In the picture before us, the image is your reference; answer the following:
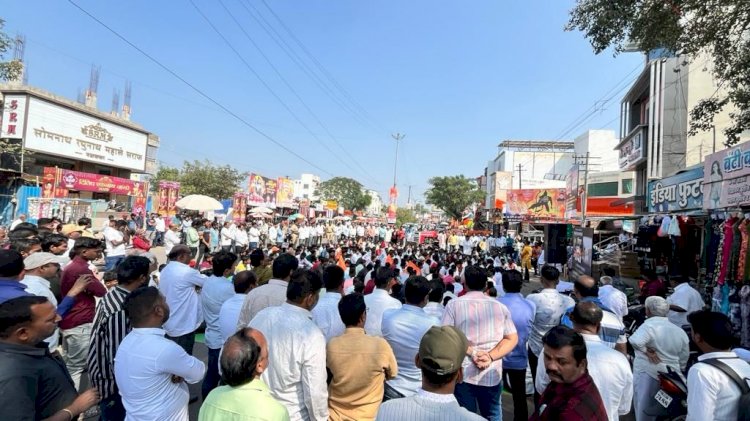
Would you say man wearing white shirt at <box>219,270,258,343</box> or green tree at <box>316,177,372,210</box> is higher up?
green tree at <box>316,177,372,210</box>

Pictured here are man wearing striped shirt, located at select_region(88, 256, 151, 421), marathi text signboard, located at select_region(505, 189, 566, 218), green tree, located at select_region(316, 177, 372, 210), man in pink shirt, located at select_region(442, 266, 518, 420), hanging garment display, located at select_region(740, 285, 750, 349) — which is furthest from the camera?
green tree, located at select_region(316, 177, 372, 210)

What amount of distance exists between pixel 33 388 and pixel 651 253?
13.4 m

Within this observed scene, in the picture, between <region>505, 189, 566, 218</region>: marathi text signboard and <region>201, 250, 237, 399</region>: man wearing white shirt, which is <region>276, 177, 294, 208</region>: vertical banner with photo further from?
<region>201, 250, 237, 399</region>: man wearing white shirt

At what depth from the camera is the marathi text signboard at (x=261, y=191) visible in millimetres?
34031

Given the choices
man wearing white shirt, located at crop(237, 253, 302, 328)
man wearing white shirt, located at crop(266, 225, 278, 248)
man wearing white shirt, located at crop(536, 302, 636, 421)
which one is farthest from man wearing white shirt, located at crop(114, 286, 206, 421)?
man wearing white shirt, located at crop(266, 225, 278, 248)

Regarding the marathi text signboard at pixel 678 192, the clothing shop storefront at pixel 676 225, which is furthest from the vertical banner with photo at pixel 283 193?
the marathi text signboard at pixel 678 192

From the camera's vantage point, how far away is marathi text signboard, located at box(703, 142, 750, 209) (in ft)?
20.4

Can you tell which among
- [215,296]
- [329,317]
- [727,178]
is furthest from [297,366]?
[727,178]

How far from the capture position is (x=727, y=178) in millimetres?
6637

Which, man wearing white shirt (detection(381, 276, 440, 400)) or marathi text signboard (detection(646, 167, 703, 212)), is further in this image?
marathi text signboard (detection(646, 167, 703, 212))

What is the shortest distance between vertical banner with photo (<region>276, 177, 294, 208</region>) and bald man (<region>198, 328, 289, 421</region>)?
1488 inches

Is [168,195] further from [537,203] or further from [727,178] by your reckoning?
[727,178]

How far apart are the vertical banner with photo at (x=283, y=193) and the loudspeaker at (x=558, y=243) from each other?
2855 centimetres

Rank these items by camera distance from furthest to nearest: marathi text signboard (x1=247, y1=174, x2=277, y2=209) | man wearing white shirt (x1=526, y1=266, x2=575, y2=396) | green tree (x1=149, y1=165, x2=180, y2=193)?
green tree (x1=149, y1=165, x2=180, y2=193), marathi text signboard (x1=247, y1=174, x2=277, y2=209), man wearing white shirt (x1=526, y1=266, x2=575, y2=396)
